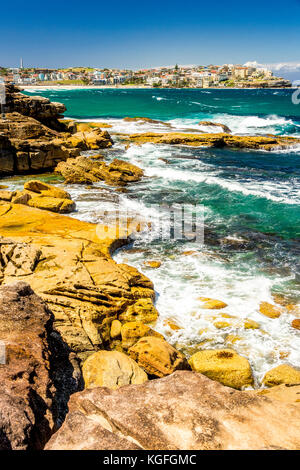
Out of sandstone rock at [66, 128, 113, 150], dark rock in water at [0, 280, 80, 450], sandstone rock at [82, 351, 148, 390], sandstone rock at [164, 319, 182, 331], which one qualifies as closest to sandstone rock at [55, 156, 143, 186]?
sandstone rock at [66, 128, 113, 150]

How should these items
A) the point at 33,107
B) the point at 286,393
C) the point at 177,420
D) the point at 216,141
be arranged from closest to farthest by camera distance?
the point at 177,420 → the point at 286,393 → the point at 33,107 → the point at 216,141

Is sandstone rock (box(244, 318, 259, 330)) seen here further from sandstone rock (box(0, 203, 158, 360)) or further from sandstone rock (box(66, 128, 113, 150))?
sandstone rock (box(66, 128, 113, 150))

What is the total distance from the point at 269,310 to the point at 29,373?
25.0 ft

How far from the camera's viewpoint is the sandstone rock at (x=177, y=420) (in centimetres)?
328

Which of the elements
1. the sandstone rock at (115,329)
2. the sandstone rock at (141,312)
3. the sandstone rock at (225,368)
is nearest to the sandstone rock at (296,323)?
the sandstone rock at (225,368)

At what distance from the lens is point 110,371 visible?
6039mm

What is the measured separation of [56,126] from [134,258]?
26.8 metres

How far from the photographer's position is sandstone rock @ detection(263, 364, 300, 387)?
A: 7.02 meters

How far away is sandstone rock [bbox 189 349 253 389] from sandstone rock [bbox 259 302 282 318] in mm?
2513

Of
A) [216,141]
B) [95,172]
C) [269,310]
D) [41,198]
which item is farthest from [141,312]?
[216,141]

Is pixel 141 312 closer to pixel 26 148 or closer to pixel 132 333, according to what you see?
pixel 132 333

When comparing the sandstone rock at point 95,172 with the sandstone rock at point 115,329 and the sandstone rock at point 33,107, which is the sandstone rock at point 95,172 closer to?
the sandstone rock at point 33,107

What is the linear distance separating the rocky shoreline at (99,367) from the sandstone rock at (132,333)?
25 mm
